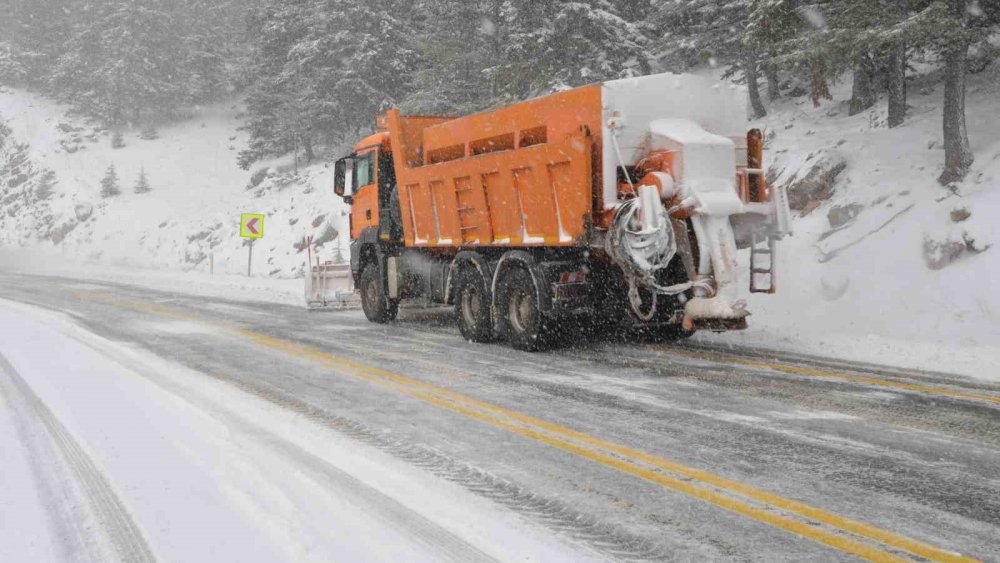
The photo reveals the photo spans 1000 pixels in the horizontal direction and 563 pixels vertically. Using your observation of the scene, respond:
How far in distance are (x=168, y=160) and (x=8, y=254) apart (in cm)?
1036

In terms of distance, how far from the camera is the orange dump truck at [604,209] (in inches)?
334

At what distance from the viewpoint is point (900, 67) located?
14812mm

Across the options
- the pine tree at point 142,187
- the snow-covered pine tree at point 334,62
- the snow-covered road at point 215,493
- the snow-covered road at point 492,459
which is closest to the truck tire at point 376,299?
the snow-covered road at point 492,459

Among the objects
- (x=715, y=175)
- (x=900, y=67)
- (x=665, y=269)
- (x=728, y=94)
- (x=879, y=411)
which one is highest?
(x=900, y=67)

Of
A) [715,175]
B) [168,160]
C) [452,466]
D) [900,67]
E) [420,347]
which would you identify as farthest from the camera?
[168,160]

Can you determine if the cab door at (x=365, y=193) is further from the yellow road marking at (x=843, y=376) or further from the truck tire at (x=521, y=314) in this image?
the yellow road marking at (x=843, y=376)

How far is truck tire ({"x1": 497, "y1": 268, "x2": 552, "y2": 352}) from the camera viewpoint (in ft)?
31.6

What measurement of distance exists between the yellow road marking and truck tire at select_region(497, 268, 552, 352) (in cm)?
152

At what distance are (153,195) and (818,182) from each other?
3790 centimetres

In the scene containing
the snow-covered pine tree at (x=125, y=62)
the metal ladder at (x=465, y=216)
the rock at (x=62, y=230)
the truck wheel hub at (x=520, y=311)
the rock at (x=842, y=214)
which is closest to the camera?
the truck wheel hub at (x=520, y=311)

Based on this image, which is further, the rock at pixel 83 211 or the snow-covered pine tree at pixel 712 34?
the rock at pixel 83 211

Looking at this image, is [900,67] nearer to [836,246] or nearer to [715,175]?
[836,246]

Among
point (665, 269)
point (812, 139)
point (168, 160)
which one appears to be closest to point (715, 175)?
point (665, 269)

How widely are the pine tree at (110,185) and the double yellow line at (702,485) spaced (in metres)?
43.0
